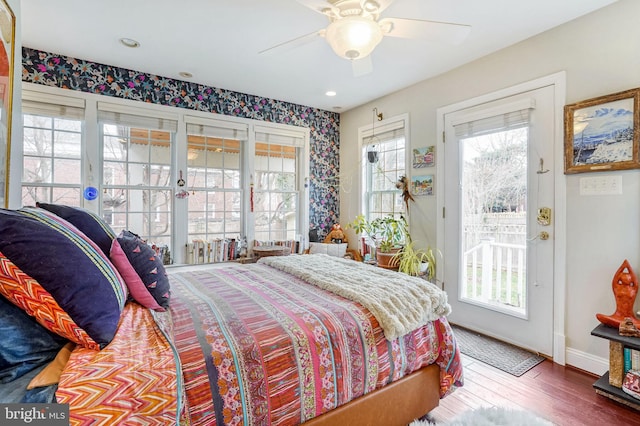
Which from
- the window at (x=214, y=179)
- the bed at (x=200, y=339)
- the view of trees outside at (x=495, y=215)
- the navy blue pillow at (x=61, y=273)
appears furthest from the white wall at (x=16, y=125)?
the view of trees outside at (x=495, y=215)

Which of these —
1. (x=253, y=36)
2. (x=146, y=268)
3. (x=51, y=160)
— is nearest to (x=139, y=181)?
(x=51, y=160)

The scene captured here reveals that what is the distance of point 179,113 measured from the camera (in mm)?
3551

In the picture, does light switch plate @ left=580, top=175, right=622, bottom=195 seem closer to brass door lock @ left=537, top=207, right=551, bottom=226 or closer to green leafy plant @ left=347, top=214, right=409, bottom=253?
brass door lock @ left=537, top=207, right=551, bottom=226

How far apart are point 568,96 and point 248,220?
3.47 meters

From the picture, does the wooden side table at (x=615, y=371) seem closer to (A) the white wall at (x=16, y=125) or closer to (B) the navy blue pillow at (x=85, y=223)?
(B) the navy blue pillow at (x=85, y=223)

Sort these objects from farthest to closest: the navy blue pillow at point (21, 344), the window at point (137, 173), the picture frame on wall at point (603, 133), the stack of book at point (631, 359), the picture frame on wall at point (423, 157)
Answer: the picture frame on wall at point (423, 157) < the window at point (137, 173) < the picture frame on wall at point (603, 133) < the stack of book at point (631, 359) < the navy blue pillow at point (21, 344)

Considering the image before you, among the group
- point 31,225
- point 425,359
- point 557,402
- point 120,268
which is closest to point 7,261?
point 31,225

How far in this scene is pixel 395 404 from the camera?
Answer: 158 centimetres

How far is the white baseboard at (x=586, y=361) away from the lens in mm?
2217

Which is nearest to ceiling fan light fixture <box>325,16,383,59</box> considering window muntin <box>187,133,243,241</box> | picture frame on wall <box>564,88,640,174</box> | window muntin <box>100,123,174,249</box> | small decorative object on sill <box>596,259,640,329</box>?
→ picture frame on wall <box>564,88,640,174</box>

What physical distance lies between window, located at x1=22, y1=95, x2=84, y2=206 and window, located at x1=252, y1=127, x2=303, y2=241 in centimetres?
189

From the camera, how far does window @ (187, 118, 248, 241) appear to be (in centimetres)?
375

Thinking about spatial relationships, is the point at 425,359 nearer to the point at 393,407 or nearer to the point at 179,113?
the point at 393,407

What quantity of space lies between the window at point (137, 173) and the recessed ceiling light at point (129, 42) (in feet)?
2.44
